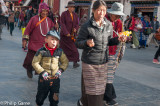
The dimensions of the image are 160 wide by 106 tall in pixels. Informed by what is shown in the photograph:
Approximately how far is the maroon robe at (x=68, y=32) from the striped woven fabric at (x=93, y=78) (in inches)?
177

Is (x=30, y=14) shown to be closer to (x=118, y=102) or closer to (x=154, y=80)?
(x=154, y=80)

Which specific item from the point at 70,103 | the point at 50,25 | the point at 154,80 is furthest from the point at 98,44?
the point at 154,80

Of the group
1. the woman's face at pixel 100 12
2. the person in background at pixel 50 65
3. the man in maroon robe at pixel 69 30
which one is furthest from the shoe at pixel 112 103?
the man in maroon robe at pixel 69 30

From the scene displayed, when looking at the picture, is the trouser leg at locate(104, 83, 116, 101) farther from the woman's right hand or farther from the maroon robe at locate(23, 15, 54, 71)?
the maroon robe at locate(23, 15, 54, 71)

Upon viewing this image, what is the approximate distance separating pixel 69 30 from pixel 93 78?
494 cm

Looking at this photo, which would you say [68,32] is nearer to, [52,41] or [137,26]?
[52,41]

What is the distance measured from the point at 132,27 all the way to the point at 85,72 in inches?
479

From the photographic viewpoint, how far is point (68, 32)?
8289 millimetres

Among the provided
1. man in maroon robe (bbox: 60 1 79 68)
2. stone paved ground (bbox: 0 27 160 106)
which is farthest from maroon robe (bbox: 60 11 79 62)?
stone paved ground (bbox: 0 27 160 106)

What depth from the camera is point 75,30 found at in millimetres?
8523

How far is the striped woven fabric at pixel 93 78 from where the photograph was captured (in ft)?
12.2

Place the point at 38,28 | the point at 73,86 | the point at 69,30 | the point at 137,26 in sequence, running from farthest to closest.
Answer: the point at 137,26 → the point at 69,30 → the point at 38,28 → the point at 73,86

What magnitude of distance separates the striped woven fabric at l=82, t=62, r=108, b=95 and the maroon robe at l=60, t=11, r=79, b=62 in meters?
4.50

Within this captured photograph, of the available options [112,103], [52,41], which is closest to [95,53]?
[52,41]
